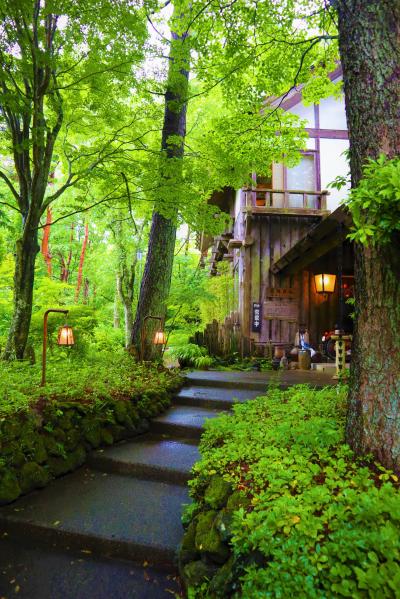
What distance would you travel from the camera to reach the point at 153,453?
4180 millimetres

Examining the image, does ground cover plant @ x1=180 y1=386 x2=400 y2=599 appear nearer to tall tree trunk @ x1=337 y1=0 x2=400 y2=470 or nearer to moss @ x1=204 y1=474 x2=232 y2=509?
moss @ x1=204 y1=474 x2=232 y2=509

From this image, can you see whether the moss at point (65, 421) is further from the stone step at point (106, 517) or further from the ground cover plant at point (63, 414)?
the stone step at point (106, 517)

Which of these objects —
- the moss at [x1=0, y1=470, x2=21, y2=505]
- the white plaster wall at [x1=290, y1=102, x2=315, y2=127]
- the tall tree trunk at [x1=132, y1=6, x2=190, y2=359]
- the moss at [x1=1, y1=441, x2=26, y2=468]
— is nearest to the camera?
the moss at [x1=0, y1=470, x2=21, y2=505]

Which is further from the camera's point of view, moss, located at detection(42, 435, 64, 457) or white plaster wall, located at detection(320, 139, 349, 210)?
white plaster wall, located at detection(320, 139, 349, 210)

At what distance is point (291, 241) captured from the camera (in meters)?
11.2

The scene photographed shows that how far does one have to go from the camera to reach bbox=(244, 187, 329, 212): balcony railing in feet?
35.6

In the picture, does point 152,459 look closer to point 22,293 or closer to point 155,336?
point 155,336

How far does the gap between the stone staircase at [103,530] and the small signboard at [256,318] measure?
6769 millimetres

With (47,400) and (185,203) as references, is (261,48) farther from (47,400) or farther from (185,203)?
(47,400)

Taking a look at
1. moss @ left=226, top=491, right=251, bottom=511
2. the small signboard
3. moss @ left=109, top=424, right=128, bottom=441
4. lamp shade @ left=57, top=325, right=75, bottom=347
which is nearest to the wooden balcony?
the small signboard

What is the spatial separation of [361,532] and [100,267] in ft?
48.1

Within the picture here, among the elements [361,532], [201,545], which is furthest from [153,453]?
[361,532]

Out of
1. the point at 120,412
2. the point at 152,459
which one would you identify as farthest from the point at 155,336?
the point at 152,459

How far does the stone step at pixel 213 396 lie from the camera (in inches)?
216
